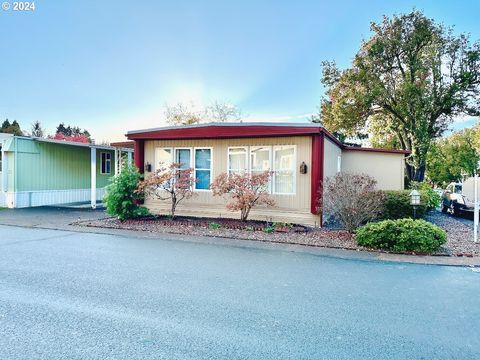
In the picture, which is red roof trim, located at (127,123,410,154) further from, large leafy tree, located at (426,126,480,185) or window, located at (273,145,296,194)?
large leafy tree, located at (426,126,480,185)

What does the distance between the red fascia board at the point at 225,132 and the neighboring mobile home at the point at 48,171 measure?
3.78m

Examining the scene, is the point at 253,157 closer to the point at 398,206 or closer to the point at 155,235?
the point at 155,235

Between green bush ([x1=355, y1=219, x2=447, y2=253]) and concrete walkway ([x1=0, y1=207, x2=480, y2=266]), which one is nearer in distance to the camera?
concrete walkway ([x1=0, y1=207, x2=480, y2=266])

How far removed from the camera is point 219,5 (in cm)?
1441

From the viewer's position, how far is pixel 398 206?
11.2 m

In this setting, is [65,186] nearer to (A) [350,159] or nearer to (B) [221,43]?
(B) [221,43]

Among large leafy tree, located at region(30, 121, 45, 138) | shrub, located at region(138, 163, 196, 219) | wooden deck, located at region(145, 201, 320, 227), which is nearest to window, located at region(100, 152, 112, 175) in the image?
wooden deck, located at region(145, 201, 320, 227)

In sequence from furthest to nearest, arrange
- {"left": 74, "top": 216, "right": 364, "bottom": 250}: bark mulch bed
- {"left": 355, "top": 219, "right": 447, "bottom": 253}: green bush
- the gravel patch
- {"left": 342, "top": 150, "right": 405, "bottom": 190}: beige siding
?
{"left": 342, "top": 150, "right": 405, "bottom": 190}: beige siding < {"left": 74, "top": 216, "right": 364, "bottom": 250}: bark mulch bed < the gravel patch < {"left": 355, "top": 219, "right": 447, "bottom": 253}: green bush

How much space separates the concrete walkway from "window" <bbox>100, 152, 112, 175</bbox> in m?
4.40

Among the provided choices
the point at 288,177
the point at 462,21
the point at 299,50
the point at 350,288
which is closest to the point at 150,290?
the point at 350,288

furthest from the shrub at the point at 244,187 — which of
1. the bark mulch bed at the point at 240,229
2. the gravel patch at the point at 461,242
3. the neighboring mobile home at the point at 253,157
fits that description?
the gravel patch at the point at 461,242

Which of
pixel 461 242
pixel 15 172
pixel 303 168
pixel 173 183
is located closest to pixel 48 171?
pixel 15 172

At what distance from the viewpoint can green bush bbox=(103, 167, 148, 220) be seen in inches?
429

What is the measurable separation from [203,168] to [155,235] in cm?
361
